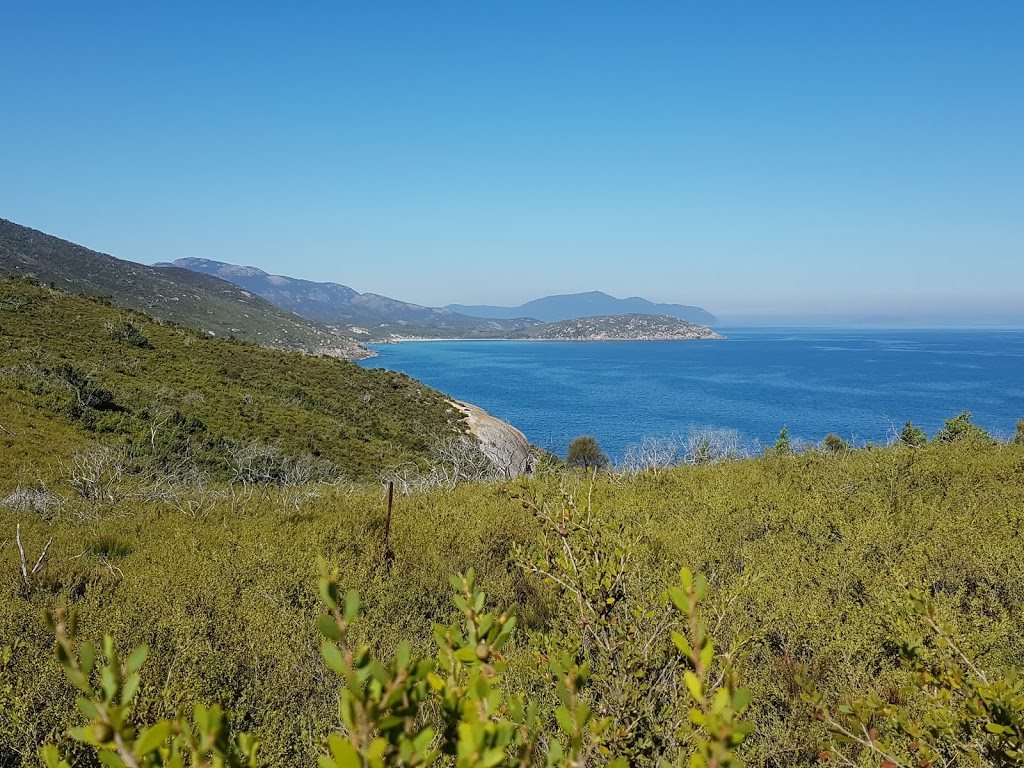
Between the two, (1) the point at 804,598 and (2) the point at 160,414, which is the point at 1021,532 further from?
(2) the point at 160,414

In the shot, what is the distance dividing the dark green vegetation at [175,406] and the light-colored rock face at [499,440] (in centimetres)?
123

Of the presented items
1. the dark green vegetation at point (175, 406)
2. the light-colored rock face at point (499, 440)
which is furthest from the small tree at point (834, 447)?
the light-colored rock face at point (499, 440)

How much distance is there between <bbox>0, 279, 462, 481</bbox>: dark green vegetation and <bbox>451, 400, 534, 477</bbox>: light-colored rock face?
4.02 ft

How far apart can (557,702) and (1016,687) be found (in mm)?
2847

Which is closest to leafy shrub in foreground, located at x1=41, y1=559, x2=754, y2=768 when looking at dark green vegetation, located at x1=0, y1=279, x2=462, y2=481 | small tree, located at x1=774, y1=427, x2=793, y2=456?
dark green vegetation, located at x1=0, y1=279, x2=462, y2=481

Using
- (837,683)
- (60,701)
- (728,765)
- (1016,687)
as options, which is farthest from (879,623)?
(60,701)

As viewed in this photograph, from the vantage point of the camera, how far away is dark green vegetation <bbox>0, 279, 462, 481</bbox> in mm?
15195

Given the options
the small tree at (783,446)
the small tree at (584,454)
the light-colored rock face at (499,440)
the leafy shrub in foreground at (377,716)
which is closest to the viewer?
the leafy shrub in foreground at (377,716)

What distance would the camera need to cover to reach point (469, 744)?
0.95 m

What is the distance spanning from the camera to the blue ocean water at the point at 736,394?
57312mm

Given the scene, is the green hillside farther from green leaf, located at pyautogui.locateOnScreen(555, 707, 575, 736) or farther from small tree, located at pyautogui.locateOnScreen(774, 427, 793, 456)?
small tree, located at pyautogui.locateOnScreen(774, 427, 793, 456)

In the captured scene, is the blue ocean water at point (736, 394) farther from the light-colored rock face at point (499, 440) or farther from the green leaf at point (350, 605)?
the green leaf at point (350, 605)

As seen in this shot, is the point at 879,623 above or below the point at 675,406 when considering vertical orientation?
above

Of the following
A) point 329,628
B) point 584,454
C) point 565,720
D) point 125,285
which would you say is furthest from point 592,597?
point 125,285
